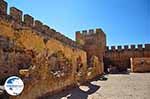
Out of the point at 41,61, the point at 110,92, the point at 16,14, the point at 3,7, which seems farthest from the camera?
the point at 110,92

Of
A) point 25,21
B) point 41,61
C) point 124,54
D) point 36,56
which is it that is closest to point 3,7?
point 25,21

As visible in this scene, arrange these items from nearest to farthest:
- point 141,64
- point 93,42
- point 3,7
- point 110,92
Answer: point 3,7, point 110,92, point 141,64, point 93,42

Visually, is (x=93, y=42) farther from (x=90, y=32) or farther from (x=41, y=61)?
(x=41, y=61)

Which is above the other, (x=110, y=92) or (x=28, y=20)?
(x=28, y=20)

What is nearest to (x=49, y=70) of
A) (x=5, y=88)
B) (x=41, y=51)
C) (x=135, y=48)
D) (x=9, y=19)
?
(x=41, y=51)

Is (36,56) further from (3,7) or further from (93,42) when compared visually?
(93,42)

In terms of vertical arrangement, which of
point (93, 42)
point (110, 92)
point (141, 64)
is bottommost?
point (110, 92)

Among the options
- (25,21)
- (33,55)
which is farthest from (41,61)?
(25,21)

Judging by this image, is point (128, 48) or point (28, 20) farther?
point (128, 48)

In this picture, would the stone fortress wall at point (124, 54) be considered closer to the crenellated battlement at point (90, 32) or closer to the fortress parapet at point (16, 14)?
the crenellated battlement at point (90, 32)

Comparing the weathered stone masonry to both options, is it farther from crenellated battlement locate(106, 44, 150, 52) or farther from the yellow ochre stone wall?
crenellated battlement locate(106, 44, 150, 52)

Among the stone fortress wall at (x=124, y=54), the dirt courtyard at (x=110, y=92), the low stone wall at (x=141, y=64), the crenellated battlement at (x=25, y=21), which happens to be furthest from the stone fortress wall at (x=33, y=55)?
the stone fortress wall at (x=124, y=54)

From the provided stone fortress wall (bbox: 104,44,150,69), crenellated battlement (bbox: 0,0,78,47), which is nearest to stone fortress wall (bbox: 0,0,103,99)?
crenellated battlement (bbox: 0,0,78,47)

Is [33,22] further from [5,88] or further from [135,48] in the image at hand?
[135,48]
